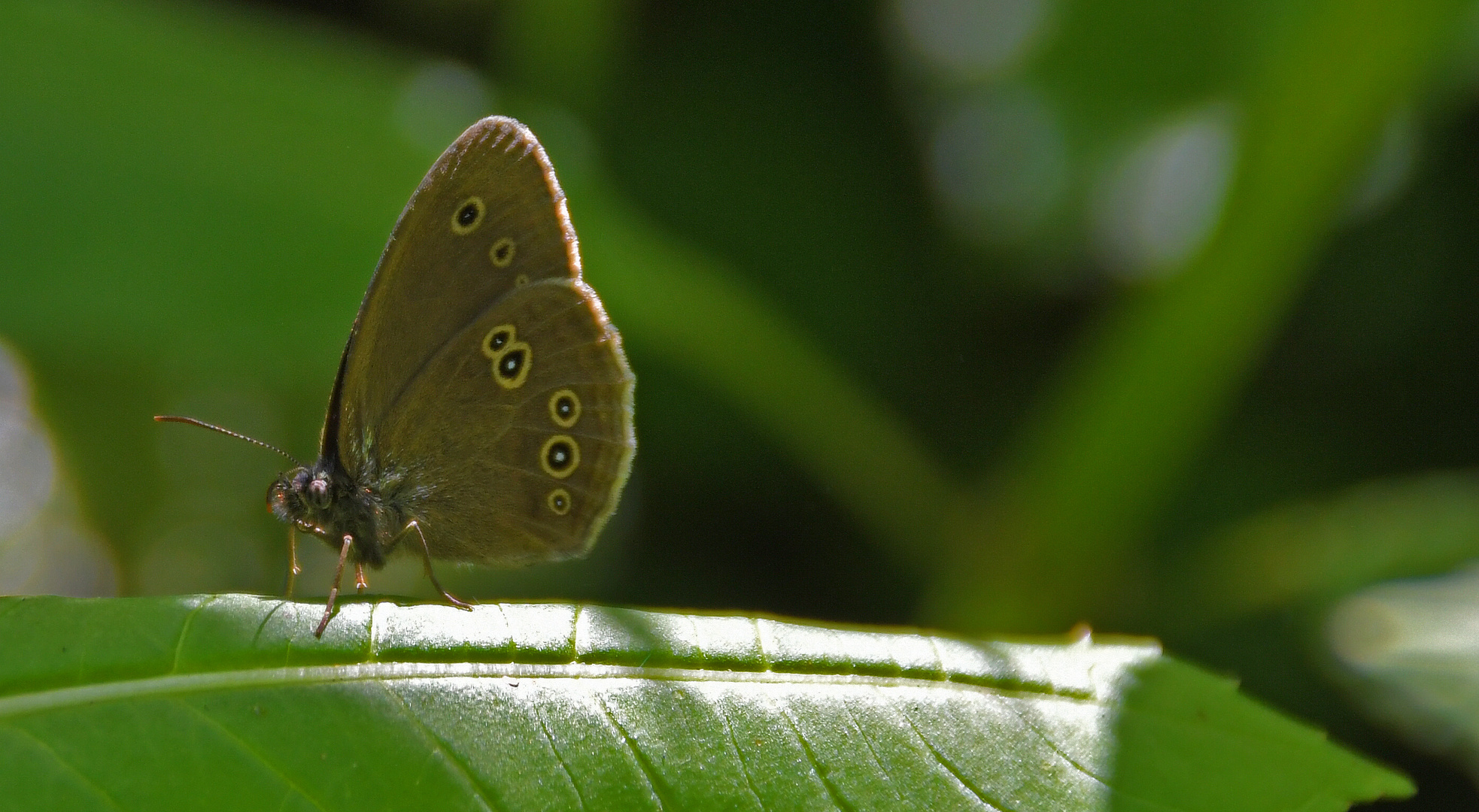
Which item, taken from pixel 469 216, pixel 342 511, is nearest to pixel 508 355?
pixel 469 216

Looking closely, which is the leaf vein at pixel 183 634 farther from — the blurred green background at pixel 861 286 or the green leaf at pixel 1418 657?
the green leaf at pixel 1418 657

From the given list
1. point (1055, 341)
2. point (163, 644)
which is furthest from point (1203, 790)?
point (1055, 341)

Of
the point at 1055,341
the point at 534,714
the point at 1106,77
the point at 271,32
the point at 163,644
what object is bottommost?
the point at 163,644

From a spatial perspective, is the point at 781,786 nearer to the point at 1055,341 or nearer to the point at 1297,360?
the point at 1055,341

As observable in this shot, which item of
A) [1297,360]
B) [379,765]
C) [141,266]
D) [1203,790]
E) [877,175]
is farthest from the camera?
[877,175]

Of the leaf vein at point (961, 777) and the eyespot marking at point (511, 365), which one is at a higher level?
the eyespot marking at point (511, 365)

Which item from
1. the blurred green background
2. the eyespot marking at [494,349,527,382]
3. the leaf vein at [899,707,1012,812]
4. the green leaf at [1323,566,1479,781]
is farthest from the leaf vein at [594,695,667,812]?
the green leaf at [1323,566,1479,781]

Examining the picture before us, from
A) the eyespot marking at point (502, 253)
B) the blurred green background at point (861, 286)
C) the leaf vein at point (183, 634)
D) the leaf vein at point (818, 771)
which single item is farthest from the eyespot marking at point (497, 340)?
the leaf vein at point (818, 771)
